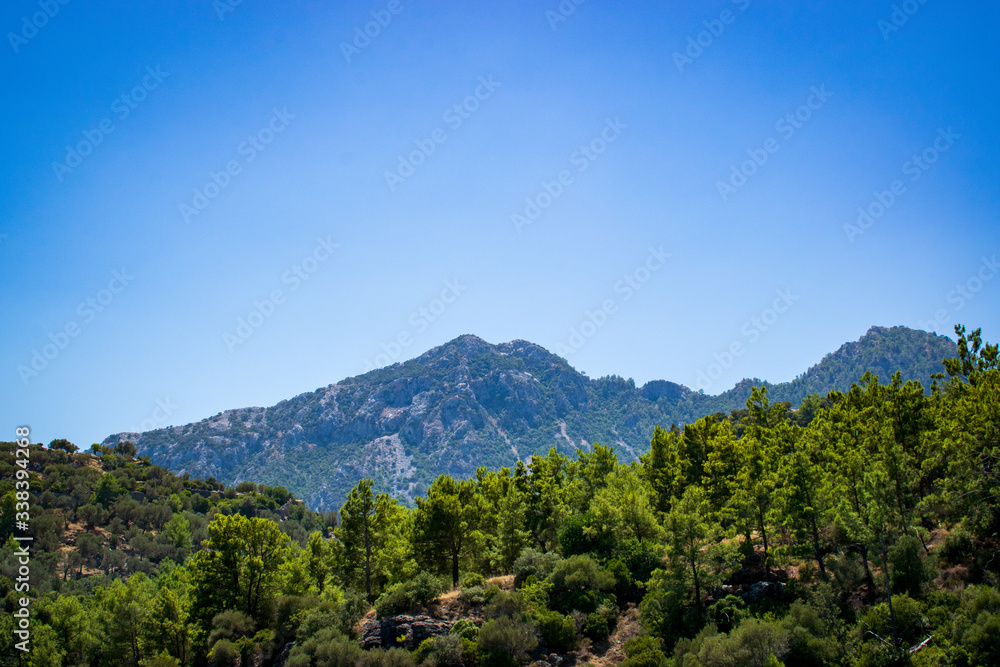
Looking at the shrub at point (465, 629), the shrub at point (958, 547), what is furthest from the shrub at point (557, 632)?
the shrub at point (958, 547)

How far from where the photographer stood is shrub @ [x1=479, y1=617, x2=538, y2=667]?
36.8 meters

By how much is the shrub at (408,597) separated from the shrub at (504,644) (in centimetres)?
641

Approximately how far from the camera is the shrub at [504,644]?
121 ft

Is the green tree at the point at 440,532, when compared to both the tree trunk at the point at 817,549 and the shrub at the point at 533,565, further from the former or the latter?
the tree trunk at the point at 817,549

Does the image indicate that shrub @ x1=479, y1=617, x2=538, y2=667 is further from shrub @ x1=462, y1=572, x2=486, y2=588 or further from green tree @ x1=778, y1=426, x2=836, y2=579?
green tree @ x1=778, y1=426, x2=836, y2=579

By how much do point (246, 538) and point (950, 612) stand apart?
171ft

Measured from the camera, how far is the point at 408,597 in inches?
1684

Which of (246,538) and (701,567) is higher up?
(246,538)

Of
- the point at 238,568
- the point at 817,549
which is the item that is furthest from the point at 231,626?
the point at 817,549

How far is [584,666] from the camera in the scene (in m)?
36.8

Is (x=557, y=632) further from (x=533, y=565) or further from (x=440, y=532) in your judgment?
(x=440, y=532)

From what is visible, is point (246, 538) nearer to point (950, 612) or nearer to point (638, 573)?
point (638, 573)

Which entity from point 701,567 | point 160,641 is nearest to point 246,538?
point 160,641

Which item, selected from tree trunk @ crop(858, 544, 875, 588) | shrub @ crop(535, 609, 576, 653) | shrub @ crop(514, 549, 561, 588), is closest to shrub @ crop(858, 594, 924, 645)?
tree trunk @ crop(858, 544, 875, 588)
